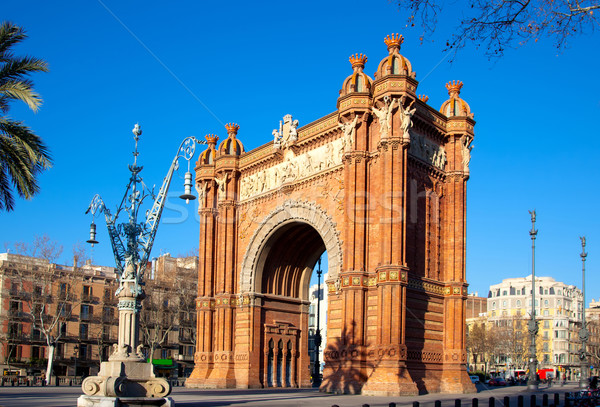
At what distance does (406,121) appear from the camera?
3125cm

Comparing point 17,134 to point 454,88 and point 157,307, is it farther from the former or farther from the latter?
point 157,307

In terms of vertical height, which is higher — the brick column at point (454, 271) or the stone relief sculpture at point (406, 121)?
the stone relief sculpture at point (406, 121)

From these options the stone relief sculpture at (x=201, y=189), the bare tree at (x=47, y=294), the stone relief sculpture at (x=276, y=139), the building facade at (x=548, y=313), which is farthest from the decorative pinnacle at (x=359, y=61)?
the building facade at (x=548, y=313)

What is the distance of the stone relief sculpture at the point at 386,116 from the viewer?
3142 cm

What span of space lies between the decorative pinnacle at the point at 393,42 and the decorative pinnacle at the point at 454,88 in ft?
16.3

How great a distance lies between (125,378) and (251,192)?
915 inches

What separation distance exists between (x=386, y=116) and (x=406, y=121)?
1.03 metres

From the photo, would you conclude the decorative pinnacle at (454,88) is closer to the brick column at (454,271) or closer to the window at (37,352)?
the brick column at (454,271)

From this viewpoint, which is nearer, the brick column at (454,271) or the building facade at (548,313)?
the brick column at (454,271)

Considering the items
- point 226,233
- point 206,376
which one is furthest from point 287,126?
point 206,376

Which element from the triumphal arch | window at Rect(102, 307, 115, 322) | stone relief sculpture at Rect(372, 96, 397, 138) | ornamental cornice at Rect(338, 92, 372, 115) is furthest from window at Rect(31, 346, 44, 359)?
stone relief sculpture at Rect(372, 96, 397, 138)

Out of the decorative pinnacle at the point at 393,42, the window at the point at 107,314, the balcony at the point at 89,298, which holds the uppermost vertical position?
the decorative pinnacle at the point at 393,42

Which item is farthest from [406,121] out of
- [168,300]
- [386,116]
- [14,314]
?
[14,314]

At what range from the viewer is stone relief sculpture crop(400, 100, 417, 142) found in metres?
31.1
